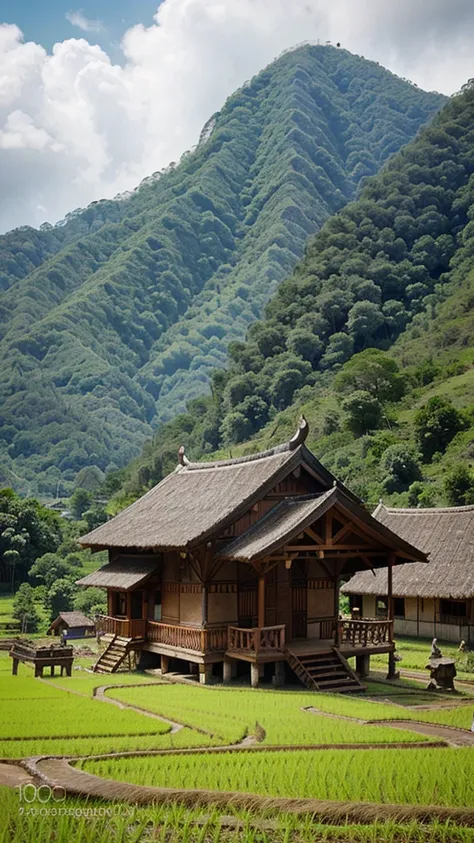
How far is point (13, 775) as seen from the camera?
9.80m

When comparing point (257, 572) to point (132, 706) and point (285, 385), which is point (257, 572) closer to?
point (132, 706)

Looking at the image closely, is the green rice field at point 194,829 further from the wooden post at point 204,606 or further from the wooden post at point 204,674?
the wooden post at point 204,606

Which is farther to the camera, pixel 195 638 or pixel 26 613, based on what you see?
pixel 26 613

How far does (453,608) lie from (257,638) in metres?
11.8

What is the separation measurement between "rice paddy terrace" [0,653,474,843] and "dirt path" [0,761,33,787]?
0.02 m

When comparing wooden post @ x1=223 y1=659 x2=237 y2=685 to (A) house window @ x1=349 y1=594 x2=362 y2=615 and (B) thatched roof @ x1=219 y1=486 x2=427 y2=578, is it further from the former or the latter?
(A) house window @ x1=349 y1=594 x2=362 y2=615

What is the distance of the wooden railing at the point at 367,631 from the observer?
2156 centimetres

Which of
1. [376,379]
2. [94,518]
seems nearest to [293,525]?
[94,518]

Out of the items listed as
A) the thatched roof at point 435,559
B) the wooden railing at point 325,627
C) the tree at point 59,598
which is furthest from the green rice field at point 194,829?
the tree at point 59,598

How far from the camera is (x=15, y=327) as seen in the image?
165000 millimetres

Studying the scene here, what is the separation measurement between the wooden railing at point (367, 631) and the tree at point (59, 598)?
24298mm

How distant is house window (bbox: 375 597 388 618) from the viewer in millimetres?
31520

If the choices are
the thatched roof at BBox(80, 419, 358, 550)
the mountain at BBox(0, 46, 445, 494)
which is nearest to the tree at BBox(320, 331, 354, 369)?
the mountain at BBox(0, 46, 445, 494)

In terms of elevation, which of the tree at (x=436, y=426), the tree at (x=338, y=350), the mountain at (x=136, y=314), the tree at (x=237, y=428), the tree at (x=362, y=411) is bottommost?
the tree at (x=436, y=426)
